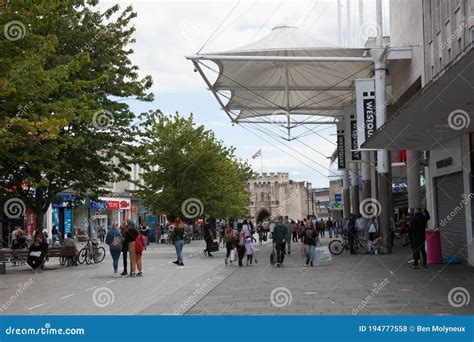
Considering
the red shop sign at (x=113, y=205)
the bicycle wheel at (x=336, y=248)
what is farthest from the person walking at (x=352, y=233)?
the red shop sign at (x=113, y=205)

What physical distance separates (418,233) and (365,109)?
8.96 meters

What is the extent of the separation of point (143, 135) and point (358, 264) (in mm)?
10481

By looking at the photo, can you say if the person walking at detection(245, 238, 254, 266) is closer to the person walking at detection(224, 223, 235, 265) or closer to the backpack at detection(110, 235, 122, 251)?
the person walking at detection(224, 223, 235, 265)

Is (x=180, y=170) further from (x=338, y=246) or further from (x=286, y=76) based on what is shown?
(x=338, y=246)

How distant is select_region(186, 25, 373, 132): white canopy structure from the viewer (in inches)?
1250

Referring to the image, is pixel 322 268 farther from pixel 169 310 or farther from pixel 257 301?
pixel 169 310

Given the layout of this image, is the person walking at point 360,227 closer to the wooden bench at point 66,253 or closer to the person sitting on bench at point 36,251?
the wooden bench at point 66,253

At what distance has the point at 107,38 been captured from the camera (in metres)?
26.5

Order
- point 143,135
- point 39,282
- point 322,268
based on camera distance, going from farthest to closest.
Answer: point 143,135 < point 322,268 < point 39,282

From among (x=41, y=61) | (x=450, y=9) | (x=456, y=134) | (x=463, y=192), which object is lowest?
(x=463, y=192)

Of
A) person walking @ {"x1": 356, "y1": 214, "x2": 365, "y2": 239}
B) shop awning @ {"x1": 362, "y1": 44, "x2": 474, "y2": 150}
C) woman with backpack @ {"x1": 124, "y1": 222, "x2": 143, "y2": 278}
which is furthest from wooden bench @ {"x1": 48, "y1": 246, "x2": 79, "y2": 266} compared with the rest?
person walking @ {"x1": 356, "y1": 214, "x2": 365, "y2": 239}

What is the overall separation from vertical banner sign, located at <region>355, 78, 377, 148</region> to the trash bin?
668cm

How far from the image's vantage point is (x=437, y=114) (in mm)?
15977

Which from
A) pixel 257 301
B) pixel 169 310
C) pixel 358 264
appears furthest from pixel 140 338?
pixel 358 264
